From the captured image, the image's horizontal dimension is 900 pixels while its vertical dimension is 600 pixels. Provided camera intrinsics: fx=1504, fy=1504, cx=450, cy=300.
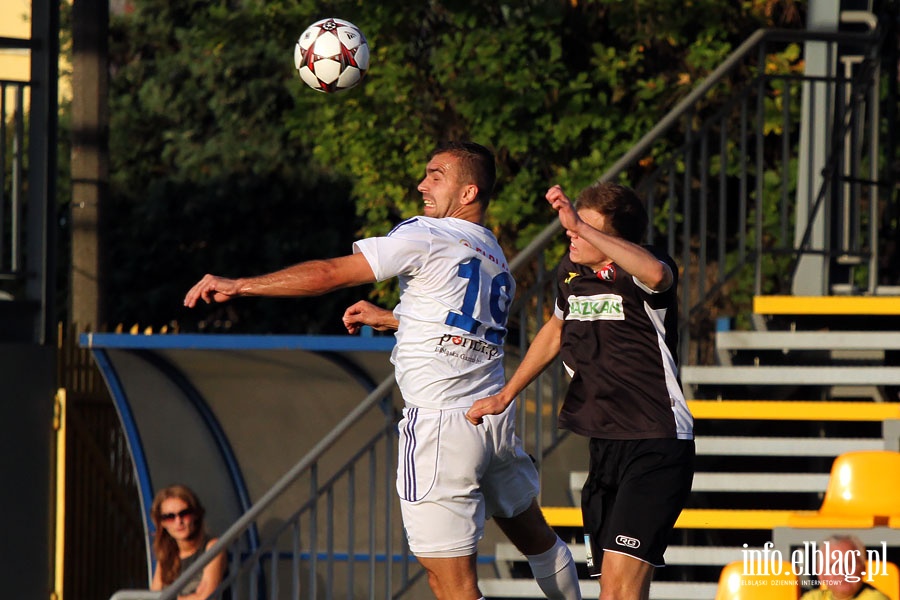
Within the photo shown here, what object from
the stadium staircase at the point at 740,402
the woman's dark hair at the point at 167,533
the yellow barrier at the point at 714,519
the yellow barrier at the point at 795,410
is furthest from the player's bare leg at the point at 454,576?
the woman's dark hair at the point at 167,533

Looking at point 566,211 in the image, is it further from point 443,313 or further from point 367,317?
point 367,317

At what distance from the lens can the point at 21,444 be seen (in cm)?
1090

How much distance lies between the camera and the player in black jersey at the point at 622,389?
5.33 metres

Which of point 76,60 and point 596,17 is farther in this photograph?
point 76,60

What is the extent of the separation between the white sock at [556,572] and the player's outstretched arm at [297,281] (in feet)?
4.50

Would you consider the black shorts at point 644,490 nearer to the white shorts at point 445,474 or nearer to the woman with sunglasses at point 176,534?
the white shorts at point 445,474

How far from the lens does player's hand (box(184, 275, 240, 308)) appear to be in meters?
4.83

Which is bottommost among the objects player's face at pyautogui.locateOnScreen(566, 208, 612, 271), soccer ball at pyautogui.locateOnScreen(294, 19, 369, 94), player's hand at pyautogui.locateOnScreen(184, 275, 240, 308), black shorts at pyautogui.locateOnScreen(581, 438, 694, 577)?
black shorts at pyautogui.locateOnScreen(581, 438, 694, 577)

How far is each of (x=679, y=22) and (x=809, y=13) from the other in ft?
7.80

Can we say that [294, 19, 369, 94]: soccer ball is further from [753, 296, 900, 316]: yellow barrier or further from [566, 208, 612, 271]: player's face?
[753, 296, 900, 316]: yellow barrier

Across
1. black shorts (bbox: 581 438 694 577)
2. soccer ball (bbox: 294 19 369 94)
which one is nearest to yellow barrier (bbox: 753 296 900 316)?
soccer ball (bbox: 294 19 369 94)

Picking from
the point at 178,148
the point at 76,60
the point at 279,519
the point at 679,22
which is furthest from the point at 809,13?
the point at 178,148

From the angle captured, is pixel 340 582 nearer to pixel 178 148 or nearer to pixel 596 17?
pixel 596 17

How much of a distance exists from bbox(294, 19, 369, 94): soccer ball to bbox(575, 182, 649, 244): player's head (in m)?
2.38
